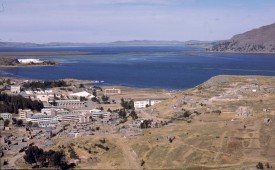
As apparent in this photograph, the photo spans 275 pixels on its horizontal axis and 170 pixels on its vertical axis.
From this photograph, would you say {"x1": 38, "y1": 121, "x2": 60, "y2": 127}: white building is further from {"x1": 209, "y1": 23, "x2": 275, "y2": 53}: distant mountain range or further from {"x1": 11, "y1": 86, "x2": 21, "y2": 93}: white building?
{"x1": 209, "y1": 23, "x2": 275, "y2": 53}: distant mountain range

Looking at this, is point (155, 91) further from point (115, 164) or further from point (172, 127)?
point (115, 164)

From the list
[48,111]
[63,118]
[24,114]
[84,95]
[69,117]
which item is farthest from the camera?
[84,95]

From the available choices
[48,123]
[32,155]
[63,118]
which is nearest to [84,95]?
[63,118]

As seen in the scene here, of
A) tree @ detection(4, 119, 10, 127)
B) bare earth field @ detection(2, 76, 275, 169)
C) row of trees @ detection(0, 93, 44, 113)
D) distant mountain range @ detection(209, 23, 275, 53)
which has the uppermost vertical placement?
distant mountain range @ detection(209, 23, 275, 53)

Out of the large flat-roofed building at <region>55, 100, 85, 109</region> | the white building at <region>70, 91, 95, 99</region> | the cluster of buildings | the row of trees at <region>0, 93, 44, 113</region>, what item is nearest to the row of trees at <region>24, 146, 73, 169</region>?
the cluster of buildings

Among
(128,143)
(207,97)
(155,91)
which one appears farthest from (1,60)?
(128,143)

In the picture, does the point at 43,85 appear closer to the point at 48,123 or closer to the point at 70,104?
the point at 70,104
